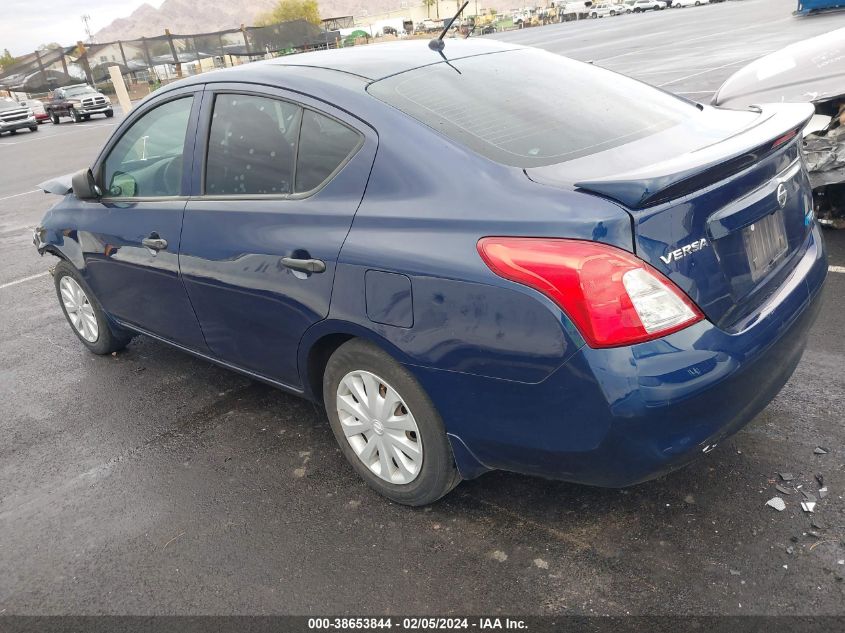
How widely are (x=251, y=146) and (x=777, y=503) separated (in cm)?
260

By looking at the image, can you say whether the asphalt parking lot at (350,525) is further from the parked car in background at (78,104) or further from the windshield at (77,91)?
the windshield at (77,91)

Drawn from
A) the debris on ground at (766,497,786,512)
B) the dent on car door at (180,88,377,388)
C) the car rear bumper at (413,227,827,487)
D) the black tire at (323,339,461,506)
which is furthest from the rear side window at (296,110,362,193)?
the debris on ground at (766,497,786,512)

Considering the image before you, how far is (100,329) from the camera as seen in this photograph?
4.77m

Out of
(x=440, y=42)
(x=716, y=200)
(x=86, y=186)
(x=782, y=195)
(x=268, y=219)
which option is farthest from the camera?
(x=86, y=186)

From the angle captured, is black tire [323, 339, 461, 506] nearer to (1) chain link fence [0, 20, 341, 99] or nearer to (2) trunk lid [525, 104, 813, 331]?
(2) trunk lid [525, 104, 813, 331]

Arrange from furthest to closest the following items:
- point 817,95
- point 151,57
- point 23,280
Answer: point 151,57 → point 23,280 → point 817,95

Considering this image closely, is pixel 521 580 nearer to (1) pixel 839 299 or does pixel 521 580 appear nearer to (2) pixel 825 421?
(2) pixel 825 421

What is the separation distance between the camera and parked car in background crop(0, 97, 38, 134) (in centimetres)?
2761

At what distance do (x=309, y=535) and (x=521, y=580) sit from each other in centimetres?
89

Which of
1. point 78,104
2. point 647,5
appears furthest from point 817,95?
point 647,5

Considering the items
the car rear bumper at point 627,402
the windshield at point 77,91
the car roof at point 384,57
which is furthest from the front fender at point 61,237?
the windshield at point 77,91

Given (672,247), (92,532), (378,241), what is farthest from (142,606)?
(672,247)

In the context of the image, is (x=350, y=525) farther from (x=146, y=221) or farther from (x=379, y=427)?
(x=146, y=221)

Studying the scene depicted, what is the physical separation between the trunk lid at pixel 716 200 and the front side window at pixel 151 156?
200cm
